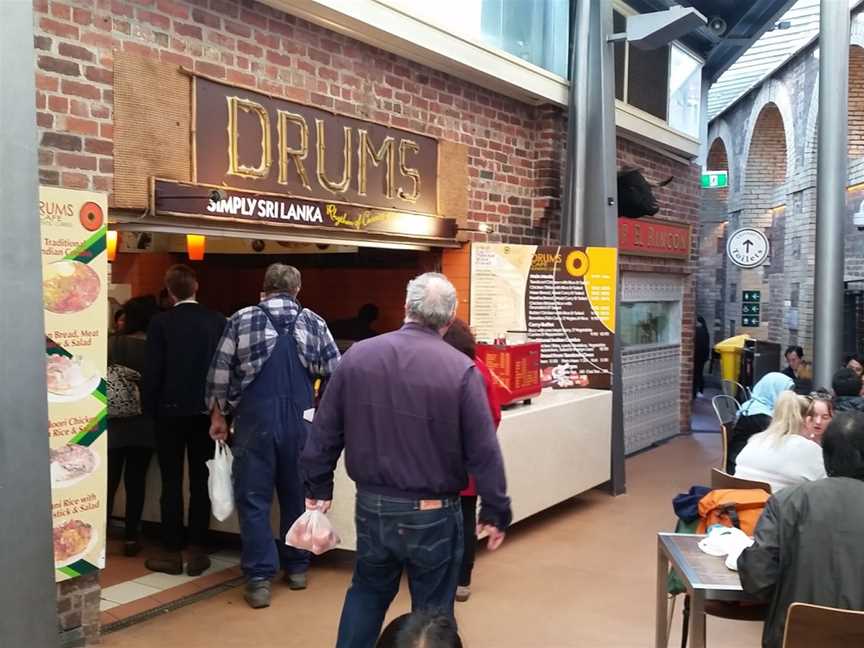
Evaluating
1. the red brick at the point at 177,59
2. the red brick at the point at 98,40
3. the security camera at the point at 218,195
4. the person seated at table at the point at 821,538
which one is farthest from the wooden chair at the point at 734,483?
the red brick at the point at 98,40

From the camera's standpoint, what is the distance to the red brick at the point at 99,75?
4469 mm

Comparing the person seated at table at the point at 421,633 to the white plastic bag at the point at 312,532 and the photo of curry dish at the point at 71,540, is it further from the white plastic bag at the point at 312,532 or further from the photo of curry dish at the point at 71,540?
the photo of curry dish at the point at 71,540

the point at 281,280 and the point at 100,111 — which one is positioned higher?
the point at 100,111

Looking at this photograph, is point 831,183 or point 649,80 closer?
point 831,183

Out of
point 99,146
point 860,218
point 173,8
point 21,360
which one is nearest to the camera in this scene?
point 21,360

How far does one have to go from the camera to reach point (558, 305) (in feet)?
26.0

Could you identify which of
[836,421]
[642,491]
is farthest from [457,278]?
[836,421]

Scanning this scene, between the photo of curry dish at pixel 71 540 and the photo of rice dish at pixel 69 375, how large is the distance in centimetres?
63

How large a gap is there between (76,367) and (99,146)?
1.10 metres

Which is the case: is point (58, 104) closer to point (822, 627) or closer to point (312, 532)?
point (312, 532)

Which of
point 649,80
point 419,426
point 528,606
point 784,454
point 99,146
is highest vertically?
point 649,80

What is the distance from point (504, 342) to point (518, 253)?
3.54 ft

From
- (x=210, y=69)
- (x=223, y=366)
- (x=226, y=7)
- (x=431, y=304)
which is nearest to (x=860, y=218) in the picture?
(x=226, y=7)

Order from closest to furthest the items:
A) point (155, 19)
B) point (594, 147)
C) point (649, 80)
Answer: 1. point (155, 19)
2. point (594, 147)
3. point (649, 80)
